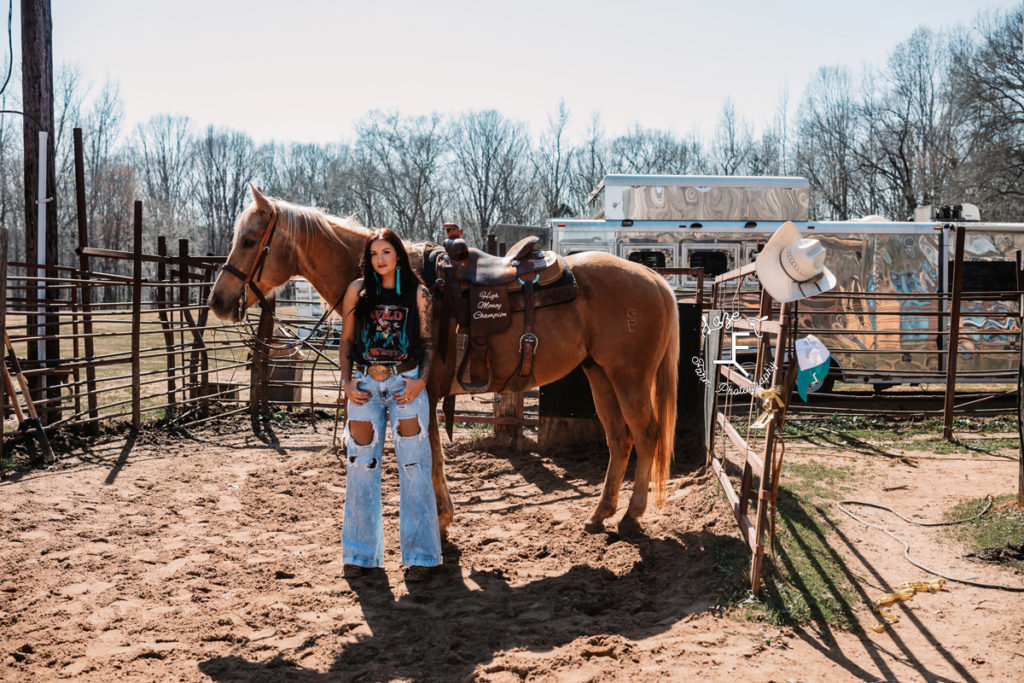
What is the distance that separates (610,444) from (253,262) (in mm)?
2530

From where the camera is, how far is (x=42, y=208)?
7742mm

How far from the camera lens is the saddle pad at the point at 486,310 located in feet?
13.8

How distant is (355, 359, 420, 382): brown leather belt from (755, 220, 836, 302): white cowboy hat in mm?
1783

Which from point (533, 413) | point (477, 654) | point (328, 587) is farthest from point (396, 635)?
→ point (533, 413)

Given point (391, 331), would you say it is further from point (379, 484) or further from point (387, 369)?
point (379, 484)

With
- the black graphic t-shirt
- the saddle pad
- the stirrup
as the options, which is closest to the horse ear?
the black graphic t-shirt

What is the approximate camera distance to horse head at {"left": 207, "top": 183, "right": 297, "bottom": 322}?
13.4 ft

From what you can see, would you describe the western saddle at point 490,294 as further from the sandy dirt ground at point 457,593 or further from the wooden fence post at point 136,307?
the wooden fence post at point 136,307

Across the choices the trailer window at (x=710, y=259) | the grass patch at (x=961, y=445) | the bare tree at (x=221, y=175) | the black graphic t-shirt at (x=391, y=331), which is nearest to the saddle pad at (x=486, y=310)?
the black graphic t-shirt at (x=391, y=331)

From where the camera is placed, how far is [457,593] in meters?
3.69

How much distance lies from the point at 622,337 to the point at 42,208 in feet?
22.4

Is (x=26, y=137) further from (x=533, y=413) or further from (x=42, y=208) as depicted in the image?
(x=533, y=413)

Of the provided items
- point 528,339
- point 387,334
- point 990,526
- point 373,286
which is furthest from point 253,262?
point 990,526

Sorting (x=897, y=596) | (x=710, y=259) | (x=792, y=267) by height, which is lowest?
(x=897, y=596)
